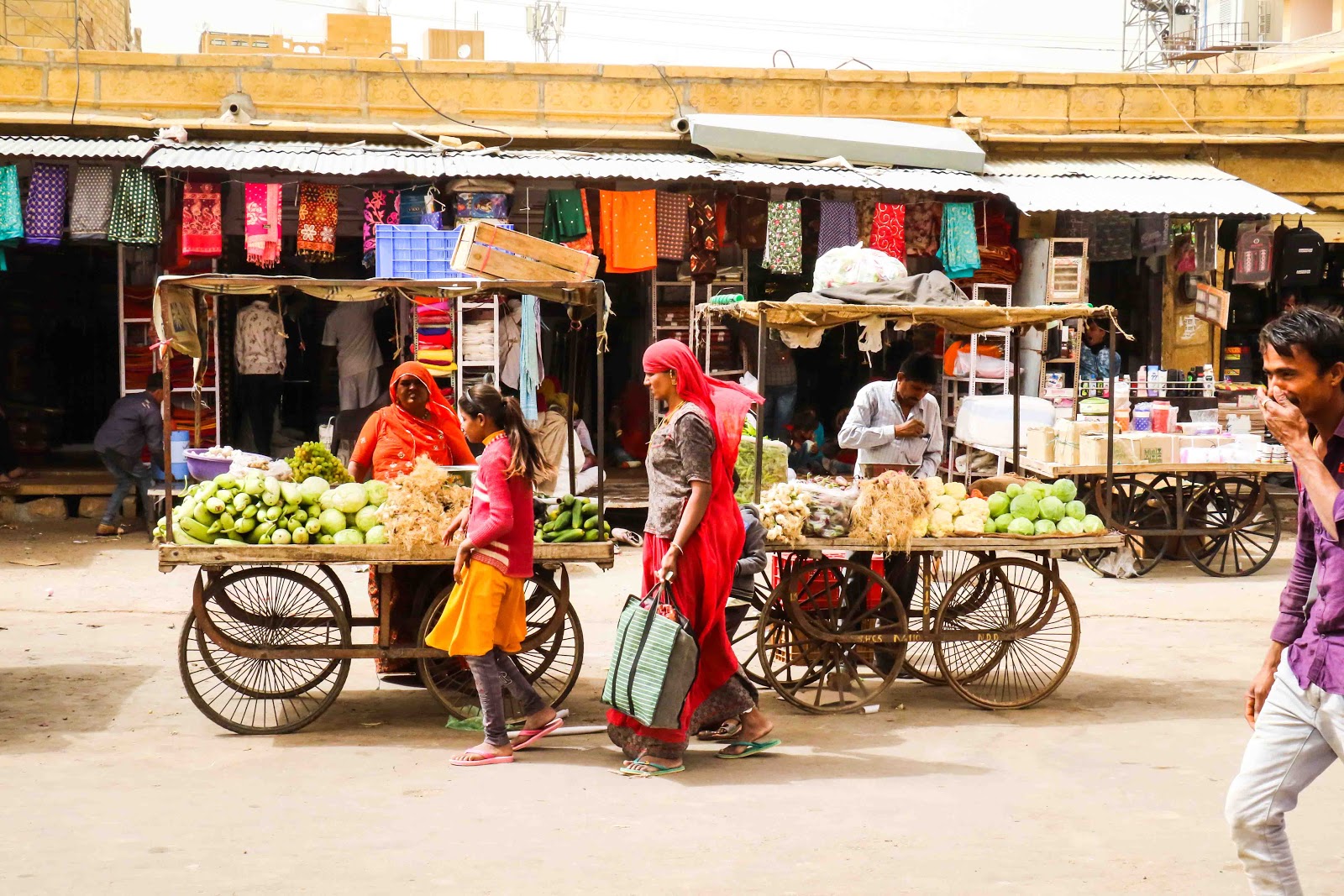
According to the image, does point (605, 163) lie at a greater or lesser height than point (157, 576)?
greater

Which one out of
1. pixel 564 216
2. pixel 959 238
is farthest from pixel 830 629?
pixel 959 238

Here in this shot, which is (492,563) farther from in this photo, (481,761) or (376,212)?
(376,212)

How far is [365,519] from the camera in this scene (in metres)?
6.28

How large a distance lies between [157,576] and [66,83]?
18.7 feet

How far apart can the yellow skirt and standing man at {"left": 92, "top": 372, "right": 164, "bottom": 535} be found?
21.9 feet

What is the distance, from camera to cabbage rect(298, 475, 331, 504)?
6336 mm

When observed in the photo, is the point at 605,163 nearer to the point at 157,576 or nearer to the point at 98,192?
the point at 98,192

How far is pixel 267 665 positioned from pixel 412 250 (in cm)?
560

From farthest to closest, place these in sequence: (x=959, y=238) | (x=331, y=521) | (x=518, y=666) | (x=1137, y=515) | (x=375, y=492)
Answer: (x=959, y=238) < (x=1137, y=515) < (x=375, y=492) < (x=331, y=521) < (x=518, y=666)

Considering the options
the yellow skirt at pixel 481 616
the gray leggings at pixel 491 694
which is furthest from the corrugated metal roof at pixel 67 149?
the gray leggings at pixel 491 694

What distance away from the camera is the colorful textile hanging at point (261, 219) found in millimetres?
11633

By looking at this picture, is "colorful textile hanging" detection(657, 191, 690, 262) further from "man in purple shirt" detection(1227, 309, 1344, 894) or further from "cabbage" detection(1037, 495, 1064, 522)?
"man in purple shirt" detection(1227, 309, 1344, 894)

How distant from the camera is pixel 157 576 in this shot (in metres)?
10.3


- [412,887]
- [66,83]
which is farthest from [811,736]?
[66,83]
